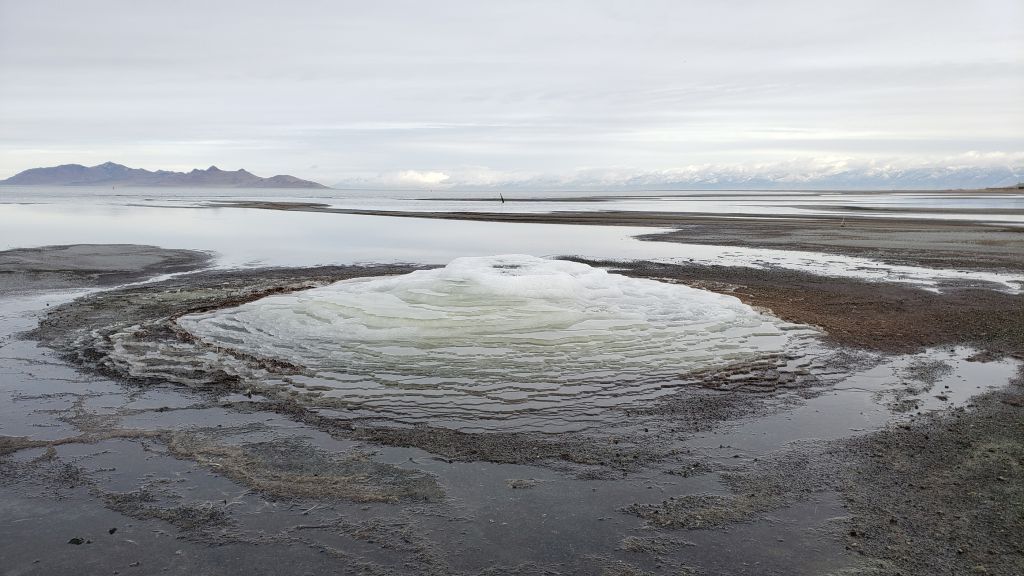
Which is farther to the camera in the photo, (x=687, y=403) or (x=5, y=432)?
(x=687, y=403)

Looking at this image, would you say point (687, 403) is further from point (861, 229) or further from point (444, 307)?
point (861, 229)

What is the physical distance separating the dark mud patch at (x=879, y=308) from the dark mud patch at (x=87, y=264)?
16.0m

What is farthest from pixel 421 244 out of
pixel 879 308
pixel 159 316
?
pixel 879 308

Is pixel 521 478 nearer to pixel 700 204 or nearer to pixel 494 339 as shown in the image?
pixel 494 339

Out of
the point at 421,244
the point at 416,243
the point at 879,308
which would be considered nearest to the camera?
the point at 879,308

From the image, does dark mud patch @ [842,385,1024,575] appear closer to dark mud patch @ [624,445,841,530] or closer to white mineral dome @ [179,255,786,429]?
dark mud patch @ [624,445,841,530]

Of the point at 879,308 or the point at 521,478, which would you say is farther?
the point at 879,308

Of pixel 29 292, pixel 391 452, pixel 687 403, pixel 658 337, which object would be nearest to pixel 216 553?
pixel 391 452

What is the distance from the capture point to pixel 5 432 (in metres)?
7.66

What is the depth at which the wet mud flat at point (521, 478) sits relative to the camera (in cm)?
525

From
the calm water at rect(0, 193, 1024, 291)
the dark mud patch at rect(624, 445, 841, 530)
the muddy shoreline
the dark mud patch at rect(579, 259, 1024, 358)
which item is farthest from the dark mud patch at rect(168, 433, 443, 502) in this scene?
the muddy shoreline

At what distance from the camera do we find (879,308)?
Answer: 51.2ft

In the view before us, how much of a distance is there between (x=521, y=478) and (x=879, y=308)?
1251cm

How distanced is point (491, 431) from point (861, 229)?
132ft
